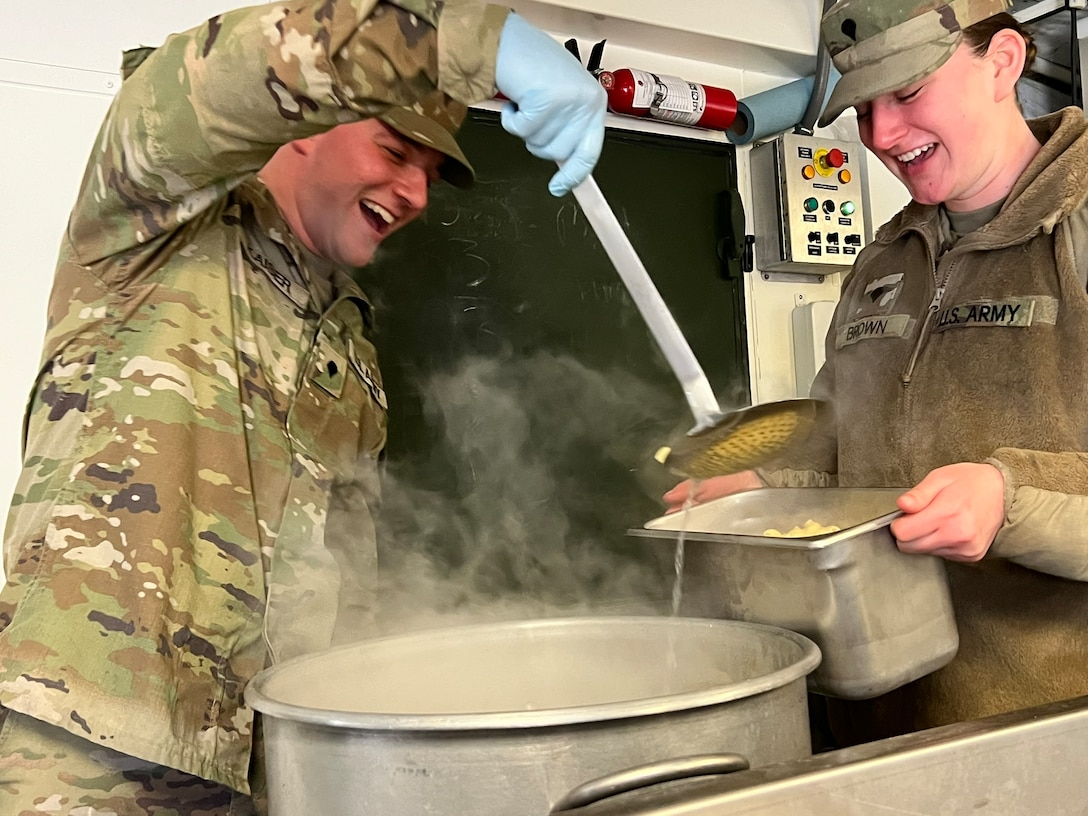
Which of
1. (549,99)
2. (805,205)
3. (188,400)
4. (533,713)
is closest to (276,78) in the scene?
(549,99)

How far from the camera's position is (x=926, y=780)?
547mm

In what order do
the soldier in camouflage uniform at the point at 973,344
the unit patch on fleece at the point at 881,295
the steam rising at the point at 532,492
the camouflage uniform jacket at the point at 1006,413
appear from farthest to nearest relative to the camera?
the steam rising at the point at 532,492
the unit patch on fleece at the point at 881,295
the soldier in camouflage uniform at the point at 973,344
the camouflage uniform jacket at the point at 1006,413

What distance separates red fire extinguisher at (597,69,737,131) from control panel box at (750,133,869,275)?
0.17m

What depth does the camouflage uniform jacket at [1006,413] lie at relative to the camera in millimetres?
928

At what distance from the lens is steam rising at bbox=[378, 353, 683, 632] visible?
1.78m

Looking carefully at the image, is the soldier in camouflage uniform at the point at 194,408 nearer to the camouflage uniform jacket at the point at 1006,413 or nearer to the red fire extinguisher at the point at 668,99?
the camouflage uniform jacket at the point at 1006,413

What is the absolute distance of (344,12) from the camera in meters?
0.77

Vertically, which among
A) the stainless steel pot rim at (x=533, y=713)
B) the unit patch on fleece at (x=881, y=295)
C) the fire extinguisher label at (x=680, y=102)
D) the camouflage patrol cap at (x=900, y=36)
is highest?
the fire extinguisher label at (x=680, y=102)

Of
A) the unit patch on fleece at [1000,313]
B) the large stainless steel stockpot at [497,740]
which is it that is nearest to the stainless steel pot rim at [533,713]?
the large stainless steel stockpot at [497,740]

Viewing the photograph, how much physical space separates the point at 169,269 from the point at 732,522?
2.33 feet

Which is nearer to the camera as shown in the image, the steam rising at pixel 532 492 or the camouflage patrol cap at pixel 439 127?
the camouflage patrol cap at pixel 439 127

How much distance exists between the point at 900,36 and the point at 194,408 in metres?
0.99

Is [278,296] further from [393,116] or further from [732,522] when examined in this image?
[732,522]

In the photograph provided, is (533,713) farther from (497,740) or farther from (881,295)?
(881,295)
